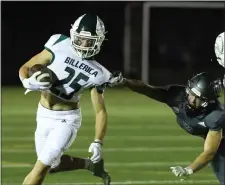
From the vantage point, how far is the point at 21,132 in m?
8.22

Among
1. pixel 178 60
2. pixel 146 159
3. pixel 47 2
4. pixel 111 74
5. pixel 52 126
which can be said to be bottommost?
pixel 178 60

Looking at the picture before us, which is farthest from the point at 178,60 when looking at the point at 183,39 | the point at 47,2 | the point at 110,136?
the point at 110,136

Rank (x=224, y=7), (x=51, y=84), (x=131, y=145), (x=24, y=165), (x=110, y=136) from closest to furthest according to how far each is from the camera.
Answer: (x=51, y=84) → (x=24, y=165) → (x=131, y=145) → (x=110, y=136) → (x=224, y=7)

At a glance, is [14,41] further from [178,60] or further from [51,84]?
[51,84]

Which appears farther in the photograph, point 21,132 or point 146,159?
point 21,132

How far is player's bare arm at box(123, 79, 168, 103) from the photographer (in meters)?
4.61

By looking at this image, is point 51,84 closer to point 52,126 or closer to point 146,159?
point 52,126

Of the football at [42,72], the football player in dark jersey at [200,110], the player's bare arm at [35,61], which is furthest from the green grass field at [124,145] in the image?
the football at [42,72]

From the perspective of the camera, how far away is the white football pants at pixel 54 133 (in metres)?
4.21

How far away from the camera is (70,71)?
4.37 metres

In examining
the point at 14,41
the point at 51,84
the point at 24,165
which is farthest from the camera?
the point at 14,41

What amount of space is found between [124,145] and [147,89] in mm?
2817

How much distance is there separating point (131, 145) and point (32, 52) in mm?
9406

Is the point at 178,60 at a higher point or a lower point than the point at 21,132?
lower
